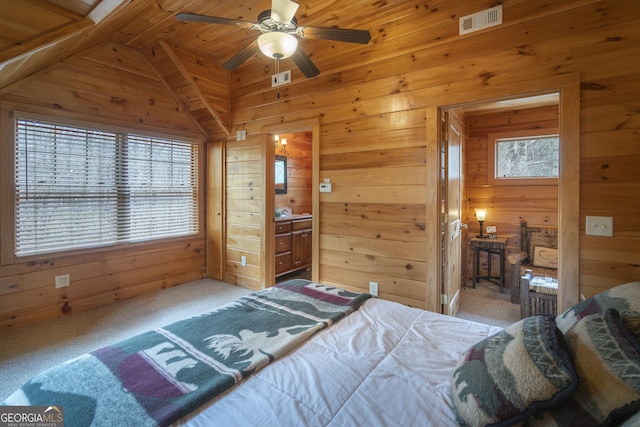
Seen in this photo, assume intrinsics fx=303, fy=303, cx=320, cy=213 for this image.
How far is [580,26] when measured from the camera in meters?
2.05

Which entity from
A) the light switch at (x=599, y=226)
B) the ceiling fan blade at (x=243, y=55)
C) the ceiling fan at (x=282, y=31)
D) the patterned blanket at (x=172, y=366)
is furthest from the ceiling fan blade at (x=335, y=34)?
the light switch at (x=599, y=226)

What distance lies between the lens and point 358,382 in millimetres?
1141

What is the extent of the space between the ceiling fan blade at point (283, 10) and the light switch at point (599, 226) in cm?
236

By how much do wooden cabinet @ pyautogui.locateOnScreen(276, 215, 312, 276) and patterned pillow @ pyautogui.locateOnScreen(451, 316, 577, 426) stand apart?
11.2ft

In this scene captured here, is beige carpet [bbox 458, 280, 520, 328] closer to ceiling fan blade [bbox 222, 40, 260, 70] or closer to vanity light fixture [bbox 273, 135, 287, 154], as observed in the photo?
ceiling fan blade [bbox 222, 40, 260, 70]

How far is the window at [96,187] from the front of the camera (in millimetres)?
2938

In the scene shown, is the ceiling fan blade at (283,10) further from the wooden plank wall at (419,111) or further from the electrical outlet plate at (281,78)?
the electrical outlet plate at (281,78)

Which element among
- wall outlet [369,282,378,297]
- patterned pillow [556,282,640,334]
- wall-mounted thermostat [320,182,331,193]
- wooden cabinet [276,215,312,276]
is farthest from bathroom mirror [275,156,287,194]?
patterned pillow [556,282,640,334]

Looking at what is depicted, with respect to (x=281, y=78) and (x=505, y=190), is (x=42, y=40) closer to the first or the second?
(x=281, y=78)

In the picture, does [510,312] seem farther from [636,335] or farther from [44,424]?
[44,424]

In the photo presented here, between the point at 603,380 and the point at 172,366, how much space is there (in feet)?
4.65

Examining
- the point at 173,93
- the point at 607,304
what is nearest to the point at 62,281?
the point at 173,93

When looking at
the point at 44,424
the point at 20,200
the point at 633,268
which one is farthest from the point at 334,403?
the point at 20,200

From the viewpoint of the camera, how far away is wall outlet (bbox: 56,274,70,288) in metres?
3.12
